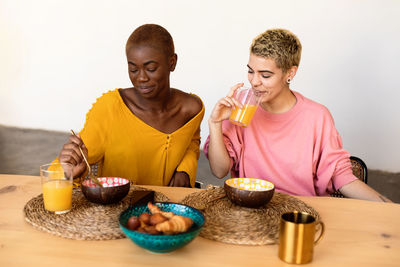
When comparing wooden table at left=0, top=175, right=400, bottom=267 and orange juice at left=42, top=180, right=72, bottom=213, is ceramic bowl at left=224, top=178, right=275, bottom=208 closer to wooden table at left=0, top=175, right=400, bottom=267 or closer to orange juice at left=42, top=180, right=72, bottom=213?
wooden table at left=0, top=175, right=400, bottom=267

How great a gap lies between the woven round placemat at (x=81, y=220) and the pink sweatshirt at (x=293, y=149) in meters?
0.68

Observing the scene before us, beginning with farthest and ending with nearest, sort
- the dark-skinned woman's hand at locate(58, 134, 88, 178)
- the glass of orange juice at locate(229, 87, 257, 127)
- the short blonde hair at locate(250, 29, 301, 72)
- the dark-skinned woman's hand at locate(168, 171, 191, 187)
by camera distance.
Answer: the dark-skinned woman's hand at locate(168, 171, 191, 187) → the short blonde hair at locate(250, 29, 301, 72) → the glass of orange juice at locate(229, 87, 257, 127) → the dark-skinned woman's hand at locate(58, 134, 88, 178)

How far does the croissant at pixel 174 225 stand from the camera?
87 centimetres

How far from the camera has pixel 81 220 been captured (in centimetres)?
105

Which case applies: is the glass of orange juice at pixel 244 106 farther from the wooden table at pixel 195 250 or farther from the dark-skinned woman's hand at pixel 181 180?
the wooden table at pixel 195 250

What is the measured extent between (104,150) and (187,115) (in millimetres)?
395

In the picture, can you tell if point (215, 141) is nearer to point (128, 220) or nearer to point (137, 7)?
point (128, 220)

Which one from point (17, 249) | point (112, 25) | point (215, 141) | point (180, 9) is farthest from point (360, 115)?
point (17, 249)

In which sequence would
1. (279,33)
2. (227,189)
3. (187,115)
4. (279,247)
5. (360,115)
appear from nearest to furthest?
(279,247) < (227,189) < (279,33) < (187,115) < (360,115)

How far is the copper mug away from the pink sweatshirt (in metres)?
0.79

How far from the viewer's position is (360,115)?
3027mm

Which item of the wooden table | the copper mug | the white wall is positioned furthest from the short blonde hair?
the white wall

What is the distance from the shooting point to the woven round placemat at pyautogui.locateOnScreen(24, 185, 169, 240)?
3.22 feet

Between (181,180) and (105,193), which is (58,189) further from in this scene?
(181,180)
